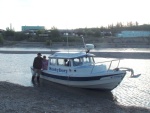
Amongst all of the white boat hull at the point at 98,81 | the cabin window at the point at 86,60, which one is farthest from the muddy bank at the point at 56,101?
the cabin window at the point at 86,60

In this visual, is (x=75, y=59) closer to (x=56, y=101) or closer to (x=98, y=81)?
(x=98, y=81)

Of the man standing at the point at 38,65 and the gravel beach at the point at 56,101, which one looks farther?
the man standing at the point at 38,65

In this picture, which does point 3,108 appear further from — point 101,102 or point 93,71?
point 93,71

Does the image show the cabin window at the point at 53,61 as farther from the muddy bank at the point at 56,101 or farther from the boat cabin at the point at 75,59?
the muddy bank at the point at 56,101

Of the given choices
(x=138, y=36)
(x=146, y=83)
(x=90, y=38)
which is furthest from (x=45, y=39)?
(x=146, y=83)

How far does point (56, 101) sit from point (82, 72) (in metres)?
4.58

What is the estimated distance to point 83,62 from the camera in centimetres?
2256

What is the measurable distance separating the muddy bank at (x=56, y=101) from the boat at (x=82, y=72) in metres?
0.58

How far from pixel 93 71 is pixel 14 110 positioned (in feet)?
26.0

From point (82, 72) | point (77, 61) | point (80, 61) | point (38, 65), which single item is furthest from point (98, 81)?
point (38, 65)

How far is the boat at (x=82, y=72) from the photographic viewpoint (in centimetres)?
2105

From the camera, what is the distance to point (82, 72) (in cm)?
2192

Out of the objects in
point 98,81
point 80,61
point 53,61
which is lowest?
point 98,81

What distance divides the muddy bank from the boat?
1.90 feet
